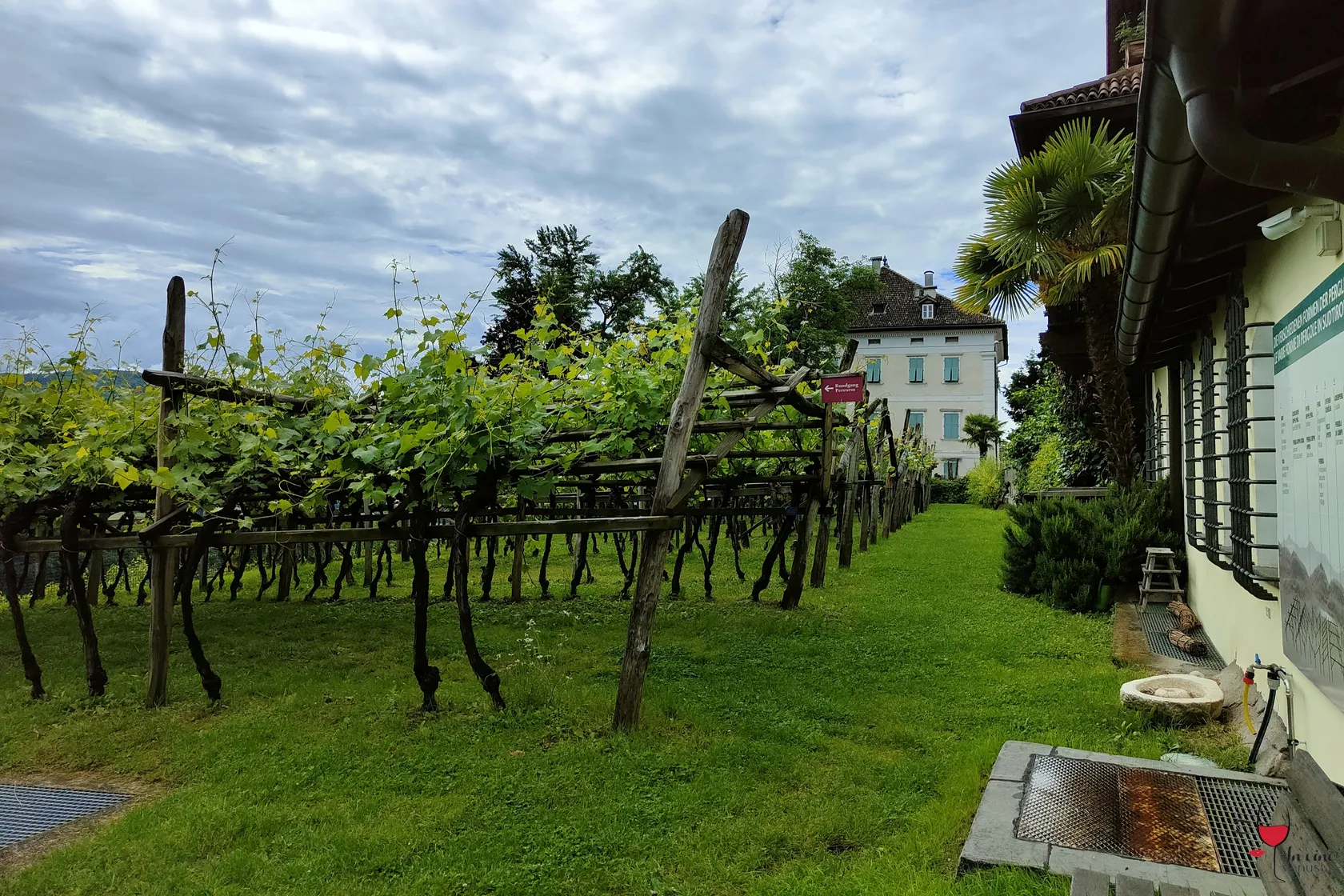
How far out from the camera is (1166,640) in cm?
763

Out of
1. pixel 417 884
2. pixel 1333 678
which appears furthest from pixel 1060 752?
pixel 417 884

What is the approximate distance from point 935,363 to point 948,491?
406 inches

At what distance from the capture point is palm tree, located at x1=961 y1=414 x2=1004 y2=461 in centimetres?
4062

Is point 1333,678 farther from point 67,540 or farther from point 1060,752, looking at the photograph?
point 67,540

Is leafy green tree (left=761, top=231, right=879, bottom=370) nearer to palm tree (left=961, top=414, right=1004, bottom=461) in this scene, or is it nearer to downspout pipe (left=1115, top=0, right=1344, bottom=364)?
palm tree (left=961, top=414, right=1004, bottom=461)

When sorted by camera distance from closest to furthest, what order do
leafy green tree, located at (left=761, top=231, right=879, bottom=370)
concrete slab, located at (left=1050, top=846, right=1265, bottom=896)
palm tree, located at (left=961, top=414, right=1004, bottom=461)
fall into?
1. concrete slab, located at (left=1050, top=846, right=1265, bottom=896)
2. leafy green tree, located at (left=761, top=231, right=879, bottom=370)
3. palm tree, located at (left=961, top=414, right=1004, bottom=461)

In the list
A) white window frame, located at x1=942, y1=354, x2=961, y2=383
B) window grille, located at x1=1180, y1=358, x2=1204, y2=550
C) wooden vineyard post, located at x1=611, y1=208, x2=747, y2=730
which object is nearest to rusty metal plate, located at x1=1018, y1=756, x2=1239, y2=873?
wooden vineyard post, located at x1=611, y1=208, x2=747, y2=730

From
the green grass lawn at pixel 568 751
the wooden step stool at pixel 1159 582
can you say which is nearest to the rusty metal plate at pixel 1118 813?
the green grass lawn at pixel 568 751

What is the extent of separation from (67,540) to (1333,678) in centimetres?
788

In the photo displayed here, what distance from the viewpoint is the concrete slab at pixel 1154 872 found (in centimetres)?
276

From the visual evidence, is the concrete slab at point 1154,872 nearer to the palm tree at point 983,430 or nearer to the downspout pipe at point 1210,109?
the downspout pipe at point 1210,109

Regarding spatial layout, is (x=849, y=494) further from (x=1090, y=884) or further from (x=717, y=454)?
(x=1090, y=884)

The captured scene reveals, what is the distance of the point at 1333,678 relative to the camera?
2.99m

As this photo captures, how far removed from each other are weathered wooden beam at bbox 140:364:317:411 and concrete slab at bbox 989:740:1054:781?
5380 mm
